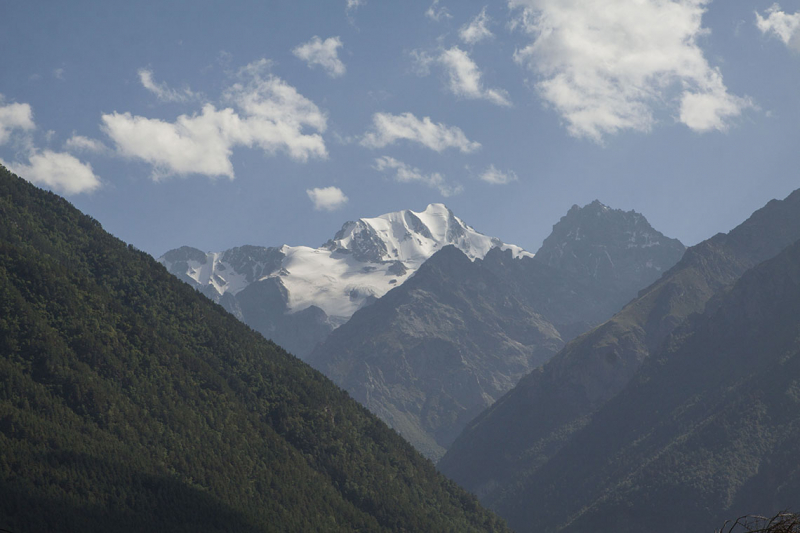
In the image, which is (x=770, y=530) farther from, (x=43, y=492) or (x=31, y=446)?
(x=31, y=446)

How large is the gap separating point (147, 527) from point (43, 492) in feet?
85.9

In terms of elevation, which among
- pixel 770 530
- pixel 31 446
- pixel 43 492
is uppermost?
pixel 31 446

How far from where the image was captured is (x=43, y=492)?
7357 inches

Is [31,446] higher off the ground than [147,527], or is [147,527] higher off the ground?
[31,446]

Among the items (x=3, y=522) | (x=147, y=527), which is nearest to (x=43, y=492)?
(x=3, y=522)

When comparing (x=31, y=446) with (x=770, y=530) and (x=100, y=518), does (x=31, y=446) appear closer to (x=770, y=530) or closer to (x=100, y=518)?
(x=100, y=518)

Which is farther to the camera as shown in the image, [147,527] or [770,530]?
[147,527]

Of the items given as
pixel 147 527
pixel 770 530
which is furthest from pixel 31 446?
pixel 770 530

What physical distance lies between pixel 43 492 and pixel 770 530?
193 m

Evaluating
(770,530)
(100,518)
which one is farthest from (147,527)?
(770,530)

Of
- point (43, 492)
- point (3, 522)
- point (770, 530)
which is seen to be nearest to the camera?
point (770, 530)

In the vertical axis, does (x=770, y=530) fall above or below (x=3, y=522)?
below

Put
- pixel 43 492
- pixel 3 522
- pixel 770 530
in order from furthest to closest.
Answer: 1. pixel 43 492
2. pixel 3 522
3. pixel 770 530

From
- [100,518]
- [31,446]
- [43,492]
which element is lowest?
[100,518]
